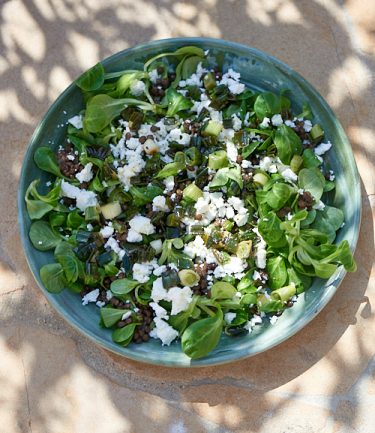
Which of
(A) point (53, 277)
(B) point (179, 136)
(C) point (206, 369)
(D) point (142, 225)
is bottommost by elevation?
(C) point (206, 369)

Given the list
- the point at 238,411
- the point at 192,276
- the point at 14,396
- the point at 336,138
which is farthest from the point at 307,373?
the point at 14,396

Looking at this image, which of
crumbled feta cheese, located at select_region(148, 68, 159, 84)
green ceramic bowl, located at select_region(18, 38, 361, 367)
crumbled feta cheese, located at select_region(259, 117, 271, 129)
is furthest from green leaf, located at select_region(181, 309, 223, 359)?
crumbled feta cheese, located at select_region(148, 68, 159, 84)

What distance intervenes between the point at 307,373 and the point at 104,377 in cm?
39

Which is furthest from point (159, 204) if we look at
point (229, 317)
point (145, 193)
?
point (229, 317)

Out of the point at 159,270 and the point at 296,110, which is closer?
the point at 159,270

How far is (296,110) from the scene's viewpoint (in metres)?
1.46

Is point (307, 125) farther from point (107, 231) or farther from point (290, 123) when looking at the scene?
point (107, 231)

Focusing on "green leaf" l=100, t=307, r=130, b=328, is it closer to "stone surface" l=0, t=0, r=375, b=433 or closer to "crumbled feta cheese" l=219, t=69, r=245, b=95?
"stone surface" l=0, t=0, r=375, b=433

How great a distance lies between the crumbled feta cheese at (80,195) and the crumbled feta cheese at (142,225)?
86 mm

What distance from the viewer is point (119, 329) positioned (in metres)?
1.34

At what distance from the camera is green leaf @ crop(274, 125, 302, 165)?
4.48 ft

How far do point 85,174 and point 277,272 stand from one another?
0.41 meters

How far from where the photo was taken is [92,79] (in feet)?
4.62

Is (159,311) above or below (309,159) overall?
below
